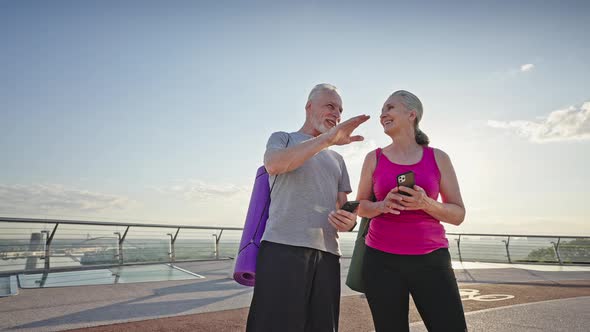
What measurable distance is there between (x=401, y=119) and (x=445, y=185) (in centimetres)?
50

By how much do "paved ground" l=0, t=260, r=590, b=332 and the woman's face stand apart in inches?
104

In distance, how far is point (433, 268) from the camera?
2070 mm

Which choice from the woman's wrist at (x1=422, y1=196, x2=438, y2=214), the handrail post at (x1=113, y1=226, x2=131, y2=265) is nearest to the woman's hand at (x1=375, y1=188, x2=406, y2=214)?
the woman's wrist at (x1=422, y1=196, x2=438, y2=214)

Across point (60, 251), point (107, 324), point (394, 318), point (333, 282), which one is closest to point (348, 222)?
point (333, 282)

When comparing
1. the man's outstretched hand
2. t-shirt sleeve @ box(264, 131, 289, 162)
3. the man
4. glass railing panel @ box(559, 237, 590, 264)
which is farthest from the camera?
glass railing panel @ box(559, 237, 590, 264)

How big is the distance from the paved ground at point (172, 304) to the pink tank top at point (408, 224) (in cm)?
240

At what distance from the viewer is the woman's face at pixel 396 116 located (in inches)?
98.0

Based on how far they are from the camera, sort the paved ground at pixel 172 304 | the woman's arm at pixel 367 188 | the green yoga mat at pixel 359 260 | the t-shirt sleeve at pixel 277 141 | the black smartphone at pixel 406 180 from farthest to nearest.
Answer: the paved ground at pixel 172 304 < the green yoga mat at pixel 359 260 < the woman's arm at pixel 367 188 < the black smartphone at pixel 406 180 < the t-shirt sleeve at pixel 277 141

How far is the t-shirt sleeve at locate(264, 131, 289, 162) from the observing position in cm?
186

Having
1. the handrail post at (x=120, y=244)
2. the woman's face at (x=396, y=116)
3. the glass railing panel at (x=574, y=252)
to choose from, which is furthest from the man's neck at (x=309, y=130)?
the glass railing panel at (x=574, y=252)

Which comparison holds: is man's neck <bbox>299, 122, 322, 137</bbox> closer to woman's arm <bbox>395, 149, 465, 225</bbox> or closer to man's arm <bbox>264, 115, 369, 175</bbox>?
man's arm <bbox>264, 115, 369, 175</bbox>

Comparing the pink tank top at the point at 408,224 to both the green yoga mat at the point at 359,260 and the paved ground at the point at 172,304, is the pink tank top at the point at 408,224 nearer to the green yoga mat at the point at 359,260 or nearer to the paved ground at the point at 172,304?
the green yoga mat at the point at 359,260

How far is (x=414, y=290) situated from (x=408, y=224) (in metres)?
0.36

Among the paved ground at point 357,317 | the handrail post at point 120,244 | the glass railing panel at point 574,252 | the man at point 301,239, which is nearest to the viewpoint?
the man at point 301,239
